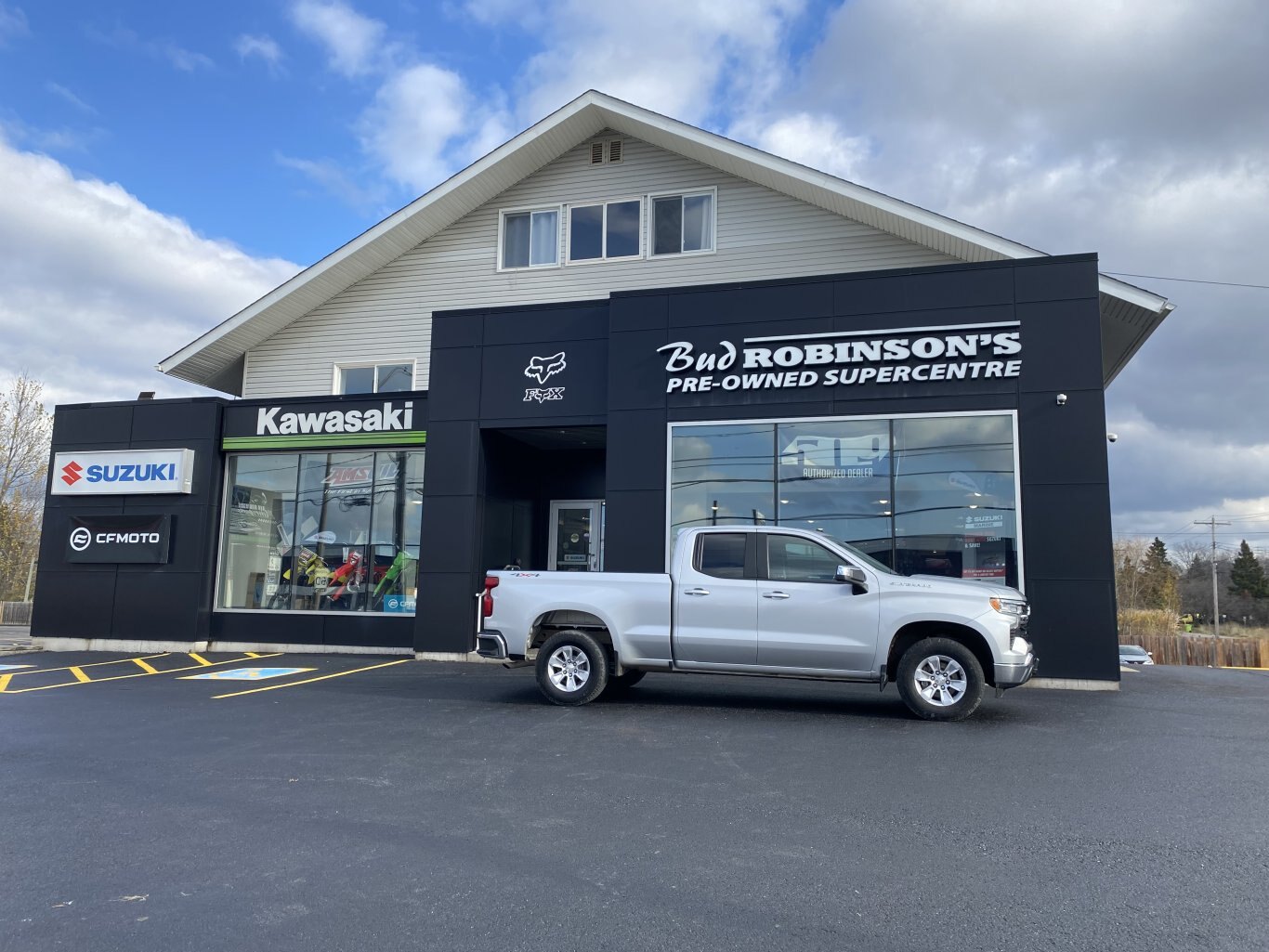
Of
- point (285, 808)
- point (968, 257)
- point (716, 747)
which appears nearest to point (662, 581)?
point (716, 747)

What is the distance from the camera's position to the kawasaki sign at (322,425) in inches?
643

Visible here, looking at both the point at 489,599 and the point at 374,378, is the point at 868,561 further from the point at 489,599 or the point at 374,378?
the point at 374,378

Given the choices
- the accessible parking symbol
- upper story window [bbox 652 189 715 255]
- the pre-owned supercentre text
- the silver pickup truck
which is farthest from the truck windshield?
upper story window [bbox 652 189 715 255]

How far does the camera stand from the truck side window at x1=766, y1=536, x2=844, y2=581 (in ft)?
A: 30.4

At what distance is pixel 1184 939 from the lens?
3711 mm

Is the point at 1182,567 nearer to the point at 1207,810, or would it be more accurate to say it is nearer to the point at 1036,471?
the point at 1036,471

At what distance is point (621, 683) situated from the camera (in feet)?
34.7

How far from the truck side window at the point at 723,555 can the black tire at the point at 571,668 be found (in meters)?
1.44

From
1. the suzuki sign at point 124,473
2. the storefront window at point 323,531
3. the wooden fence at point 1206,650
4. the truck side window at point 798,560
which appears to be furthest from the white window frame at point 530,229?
the wooden fence at point 1206,650

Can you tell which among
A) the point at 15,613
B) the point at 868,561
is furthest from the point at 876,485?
the point at 15,613

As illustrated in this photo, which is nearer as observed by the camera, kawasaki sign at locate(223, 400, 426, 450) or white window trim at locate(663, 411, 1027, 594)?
white window trim at locate(663, 411, 1027, 594)

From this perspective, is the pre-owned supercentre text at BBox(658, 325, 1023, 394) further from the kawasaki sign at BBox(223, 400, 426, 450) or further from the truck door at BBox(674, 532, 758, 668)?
the kawasaki sign at BBox(223, 400, 426, 450)

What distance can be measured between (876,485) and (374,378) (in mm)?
11204

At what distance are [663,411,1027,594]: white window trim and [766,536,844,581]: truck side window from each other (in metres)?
2.41
